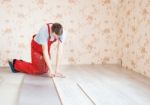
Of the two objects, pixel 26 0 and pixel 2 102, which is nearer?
pixel 2 102

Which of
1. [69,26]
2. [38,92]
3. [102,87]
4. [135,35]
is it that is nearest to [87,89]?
[102,87]

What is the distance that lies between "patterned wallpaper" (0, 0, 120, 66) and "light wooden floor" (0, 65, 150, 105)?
1.87 ft

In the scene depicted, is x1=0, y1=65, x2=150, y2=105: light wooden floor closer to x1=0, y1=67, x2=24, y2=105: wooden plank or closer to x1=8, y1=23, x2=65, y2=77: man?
x1=0, y1=67, x2=24, y2=105: wooden plank

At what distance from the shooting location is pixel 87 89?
130 inches

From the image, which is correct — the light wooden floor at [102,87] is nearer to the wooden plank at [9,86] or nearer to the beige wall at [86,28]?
the beige wall at [86,28]

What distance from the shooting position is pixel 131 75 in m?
4.15

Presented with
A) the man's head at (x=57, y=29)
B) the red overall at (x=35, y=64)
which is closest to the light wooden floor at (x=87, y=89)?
the red overall at (x=35, y=64)

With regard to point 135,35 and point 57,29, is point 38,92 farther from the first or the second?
point 135,35

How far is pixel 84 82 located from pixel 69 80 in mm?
211

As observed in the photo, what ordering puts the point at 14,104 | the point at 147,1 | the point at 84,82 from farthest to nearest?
the point at 147,1 → the point at 84,82 → the point at 14,104

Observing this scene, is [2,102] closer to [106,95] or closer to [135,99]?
[106,95]

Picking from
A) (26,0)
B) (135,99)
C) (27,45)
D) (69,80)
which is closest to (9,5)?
(26,0)

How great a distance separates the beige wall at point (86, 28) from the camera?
14.5ft

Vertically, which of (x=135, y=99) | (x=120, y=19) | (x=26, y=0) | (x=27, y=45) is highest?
(x=26, y=0)
